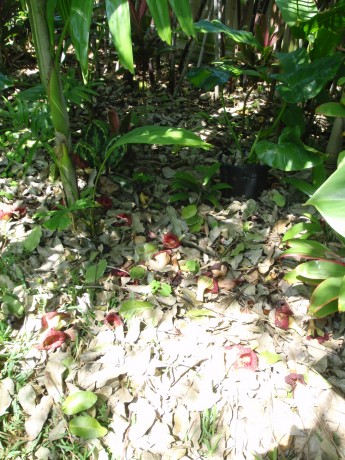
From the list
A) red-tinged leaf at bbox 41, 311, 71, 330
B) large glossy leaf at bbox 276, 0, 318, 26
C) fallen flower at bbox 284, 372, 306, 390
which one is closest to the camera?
fallen flower at bbox 284, 372, 306, 390

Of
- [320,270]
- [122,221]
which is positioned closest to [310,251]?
[320,270]

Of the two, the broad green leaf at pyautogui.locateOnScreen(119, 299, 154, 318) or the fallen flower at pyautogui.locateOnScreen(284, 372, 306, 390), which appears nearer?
A: the fallen flower at pyautogui.locateOnScreen(284, 372, 306, 390)

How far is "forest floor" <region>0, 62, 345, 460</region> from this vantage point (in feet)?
3.70

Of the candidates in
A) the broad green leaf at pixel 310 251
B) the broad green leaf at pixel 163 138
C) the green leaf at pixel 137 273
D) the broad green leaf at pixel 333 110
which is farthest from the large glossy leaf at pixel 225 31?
the green leaf at pixel 137 273

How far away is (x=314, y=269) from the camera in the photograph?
1337mm

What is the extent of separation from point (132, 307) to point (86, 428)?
416 mm

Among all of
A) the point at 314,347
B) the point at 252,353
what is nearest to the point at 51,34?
the point at 252,353

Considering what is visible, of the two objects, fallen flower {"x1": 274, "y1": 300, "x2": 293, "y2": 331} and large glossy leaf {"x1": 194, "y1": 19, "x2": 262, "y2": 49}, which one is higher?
large glossy leaf {"x1": 194, "y1": 19, "x2": 262, "y2": 49}

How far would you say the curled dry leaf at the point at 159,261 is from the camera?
1584 mm

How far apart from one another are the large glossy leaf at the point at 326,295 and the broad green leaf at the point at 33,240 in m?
1.03

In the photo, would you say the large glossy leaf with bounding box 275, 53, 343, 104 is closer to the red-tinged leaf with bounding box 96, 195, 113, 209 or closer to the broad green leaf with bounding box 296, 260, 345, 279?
the broad green leaf with bounding box 296, 260, 345, 279

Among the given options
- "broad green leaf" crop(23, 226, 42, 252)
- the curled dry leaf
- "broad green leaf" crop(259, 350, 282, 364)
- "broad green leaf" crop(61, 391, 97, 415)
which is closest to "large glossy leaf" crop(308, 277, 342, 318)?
"broad green leaf" crop(259, 350, 282, 364)

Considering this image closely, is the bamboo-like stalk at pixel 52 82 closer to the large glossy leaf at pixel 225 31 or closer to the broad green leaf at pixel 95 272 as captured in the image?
the broad green leaf at pixel 95 272

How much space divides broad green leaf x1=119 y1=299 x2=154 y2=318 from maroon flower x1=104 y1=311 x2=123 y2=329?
0.08 ft
